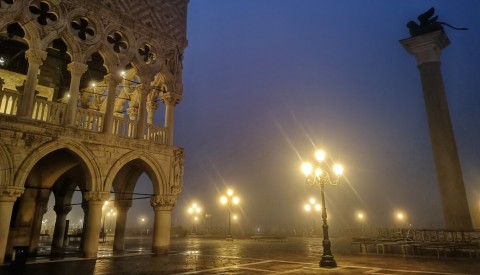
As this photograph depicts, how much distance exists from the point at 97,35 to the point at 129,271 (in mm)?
10489

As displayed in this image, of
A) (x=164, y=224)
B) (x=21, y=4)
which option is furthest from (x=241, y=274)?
(x=21, y=4)

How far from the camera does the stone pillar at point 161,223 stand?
1413 centimetres

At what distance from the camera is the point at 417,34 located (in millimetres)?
21750

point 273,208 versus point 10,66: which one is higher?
point 10,66

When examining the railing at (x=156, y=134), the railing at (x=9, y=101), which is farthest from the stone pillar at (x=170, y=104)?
the railing at (x=9, y=101)

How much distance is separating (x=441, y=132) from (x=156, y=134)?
17.8m

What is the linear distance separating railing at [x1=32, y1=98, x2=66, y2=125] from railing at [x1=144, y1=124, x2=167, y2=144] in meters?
3.81

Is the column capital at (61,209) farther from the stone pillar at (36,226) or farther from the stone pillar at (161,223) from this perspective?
the stone pillar at (161,223)

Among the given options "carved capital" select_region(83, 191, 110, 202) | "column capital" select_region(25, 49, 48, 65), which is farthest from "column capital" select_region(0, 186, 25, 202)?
"column capital" select_region(25, 49, 48, 65)

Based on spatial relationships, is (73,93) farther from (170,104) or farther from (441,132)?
(441,132)

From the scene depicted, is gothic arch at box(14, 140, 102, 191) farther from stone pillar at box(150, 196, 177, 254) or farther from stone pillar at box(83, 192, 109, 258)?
stone pillar at box(150, 196, 177, 254)

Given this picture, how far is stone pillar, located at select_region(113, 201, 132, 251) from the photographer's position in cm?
1562

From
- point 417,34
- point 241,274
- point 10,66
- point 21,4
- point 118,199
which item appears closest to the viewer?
point 241,274

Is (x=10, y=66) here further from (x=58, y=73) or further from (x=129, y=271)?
(x=129, y=271)
